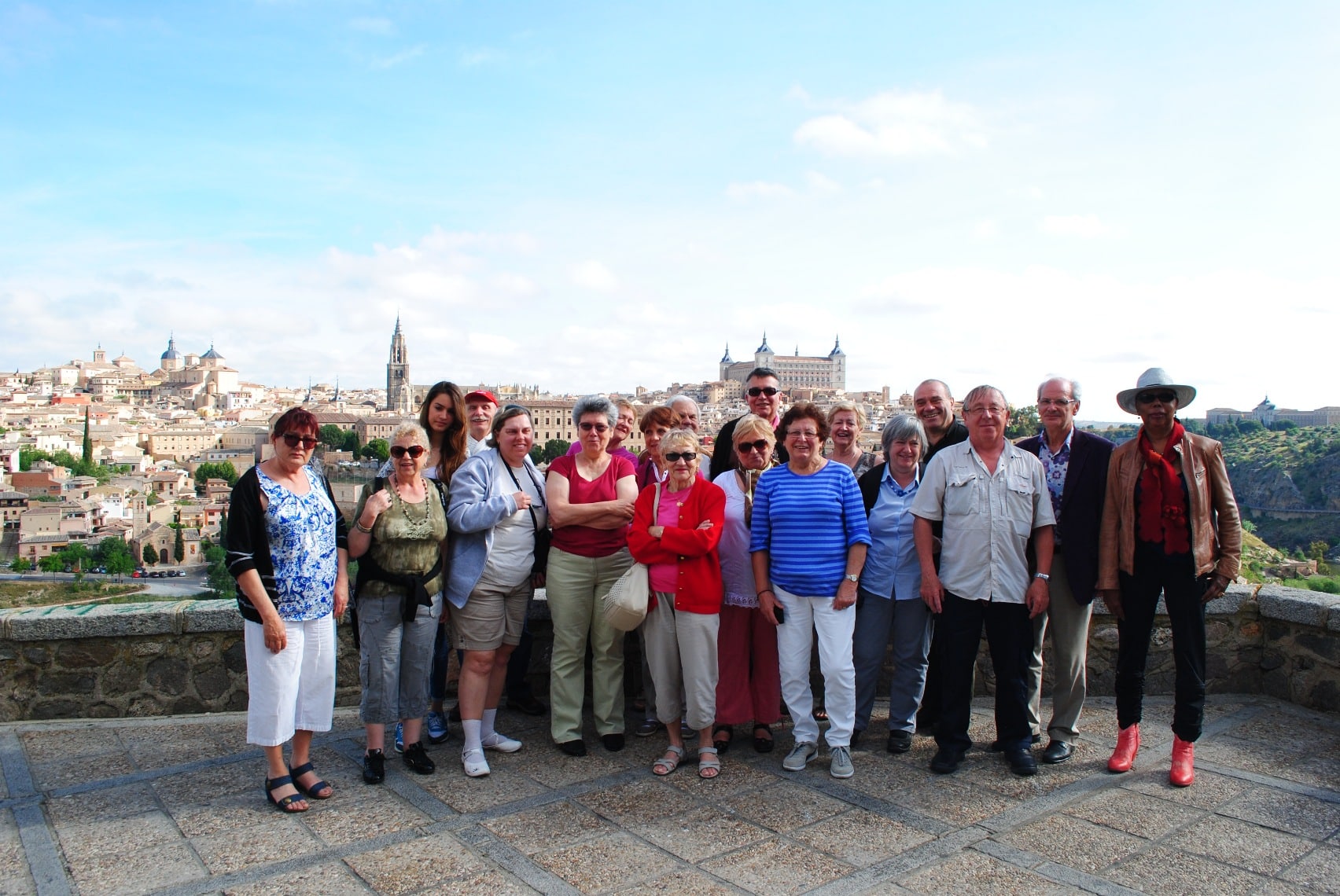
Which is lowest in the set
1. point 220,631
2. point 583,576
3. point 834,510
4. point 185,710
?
point 185,710

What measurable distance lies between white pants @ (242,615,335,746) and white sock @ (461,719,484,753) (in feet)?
1.78

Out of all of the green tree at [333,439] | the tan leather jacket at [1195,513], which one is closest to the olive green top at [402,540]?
the tan leather jacket at [1195,513]

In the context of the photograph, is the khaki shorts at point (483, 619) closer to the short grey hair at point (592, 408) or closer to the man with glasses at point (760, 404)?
the short grey hair at point (592, 408)

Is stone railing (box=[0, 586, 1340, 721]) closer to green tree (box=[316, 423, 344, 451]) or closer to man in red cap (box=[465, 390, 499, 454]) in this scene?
man in red cap (box=[465, 390, 499, 454])

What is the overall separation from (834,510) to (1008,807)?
1.28 metres

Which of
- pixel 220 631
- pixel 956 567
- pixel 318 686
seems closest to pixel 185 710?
pixel 220 631

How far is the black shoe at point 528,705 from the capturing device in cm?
429

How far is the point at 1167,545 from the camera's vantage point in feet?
11.5

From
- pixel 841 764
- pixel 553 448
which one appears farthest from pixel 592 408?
pixel 553 448

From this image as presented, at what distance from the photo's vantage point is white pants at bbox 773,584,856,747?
3.57m

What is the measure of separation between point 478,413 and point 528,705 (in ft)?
4.88

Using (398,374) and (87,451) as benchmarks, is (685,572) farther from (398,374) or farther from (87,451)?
(398,374)

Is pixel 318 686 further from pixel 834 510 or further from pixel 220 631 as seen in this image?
pixel 834 510

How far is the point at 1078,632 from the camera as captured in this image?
12.4 ft
